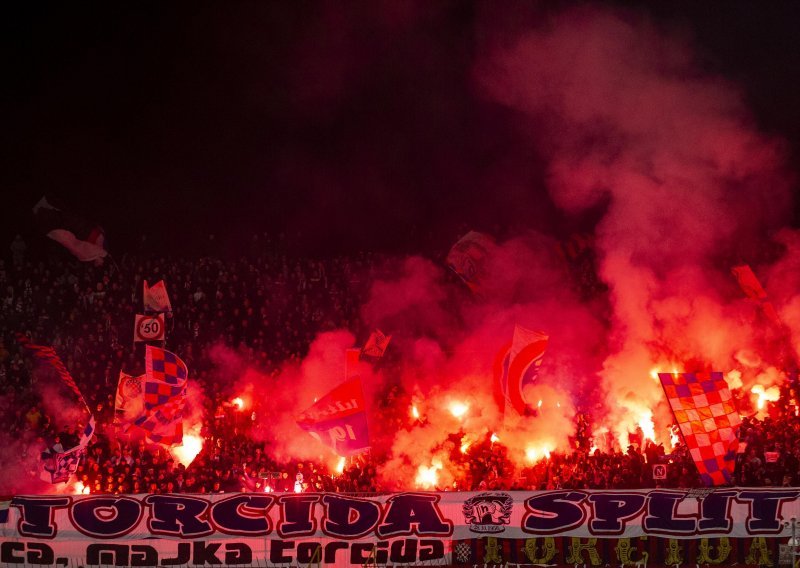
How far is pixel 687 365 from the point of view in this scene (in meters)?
14.8

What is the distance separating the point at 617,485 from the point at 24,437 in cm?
1029

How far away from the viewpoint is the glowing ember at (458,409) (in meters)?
15.0

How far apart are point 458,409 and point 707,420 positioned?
497 cm

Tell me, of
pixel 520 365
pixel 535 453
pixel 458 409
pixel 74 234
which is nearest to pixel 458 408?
pixel 458 409

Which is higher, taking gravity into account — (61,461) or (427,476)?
(61,461)

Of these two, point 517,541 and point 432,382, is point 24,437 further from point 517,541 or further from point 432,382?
point 517,541

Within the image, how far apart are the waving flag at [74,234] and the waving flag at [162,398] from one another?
16.2 ft

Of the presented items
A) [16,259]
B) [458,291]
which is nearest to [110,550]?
[458,291]

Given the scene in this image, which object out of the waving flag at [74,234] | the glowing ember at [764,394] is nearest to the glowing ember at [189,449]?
the waving flag at [74,234]

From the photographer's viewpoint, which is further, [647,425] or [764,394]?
[764,394]

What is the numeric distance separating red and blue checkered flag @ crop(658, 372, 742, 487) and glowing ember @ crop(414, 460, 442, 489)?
406cm

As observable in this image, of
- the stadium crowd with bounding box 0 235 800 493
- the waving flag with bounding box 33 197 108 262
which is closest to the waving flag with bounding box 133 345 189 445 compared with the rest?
the stadium crowd with bounding box 0 235 800 493

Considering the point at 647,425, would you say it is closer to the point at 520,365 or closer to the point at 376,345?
the point at 520,365

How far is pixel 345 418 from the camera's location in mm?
12227
